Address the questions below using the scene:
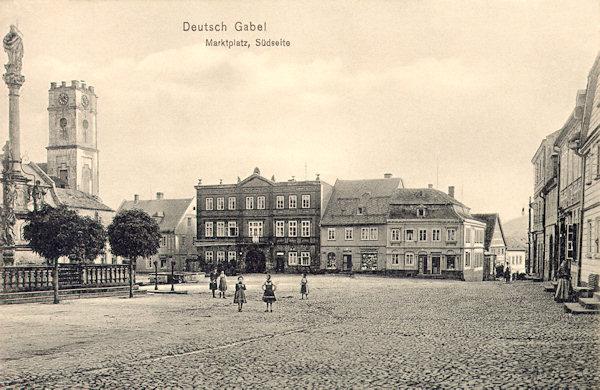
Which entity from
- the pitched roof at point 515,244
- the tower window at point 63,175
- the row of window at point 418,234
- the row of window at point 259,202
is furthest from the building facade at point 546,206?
the tower window at point 63,175

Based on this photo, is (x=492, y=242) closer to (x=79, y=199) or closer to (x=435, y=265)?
(x=435, y=265)

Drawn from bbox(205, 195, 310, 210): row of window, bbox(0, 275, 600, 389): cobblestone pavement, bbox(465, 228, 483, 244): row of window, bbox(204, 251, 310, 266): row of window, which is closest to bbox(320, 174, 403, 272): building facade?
bbox(204, 251, 310, 266): row of window

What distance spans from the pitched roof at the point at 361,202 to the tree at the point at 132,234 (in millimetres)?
27762

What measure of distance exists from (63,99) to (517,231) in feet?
308

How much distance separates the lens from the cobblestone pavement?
9.18 metres

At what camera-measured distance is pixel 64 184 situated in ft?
225

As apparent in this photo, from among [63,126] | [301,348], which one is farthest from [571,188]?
[63,126]

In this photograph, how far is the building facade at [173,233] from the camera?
6781 cm

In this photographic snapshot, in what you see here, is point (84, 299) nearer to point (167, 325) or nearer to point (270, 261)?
point (167, 325)

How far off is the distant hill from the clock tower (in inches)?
2410

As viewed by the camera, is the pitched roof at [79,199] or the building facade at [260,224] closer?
the building facade at [260,224]

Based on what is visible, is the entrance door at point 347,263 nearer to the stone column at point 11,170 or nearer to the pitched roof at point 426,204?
the pitched roof at point 426,204

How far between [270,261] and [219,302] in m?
34.2

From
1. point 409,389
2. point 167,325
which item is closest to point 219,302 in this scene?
point 167,325
